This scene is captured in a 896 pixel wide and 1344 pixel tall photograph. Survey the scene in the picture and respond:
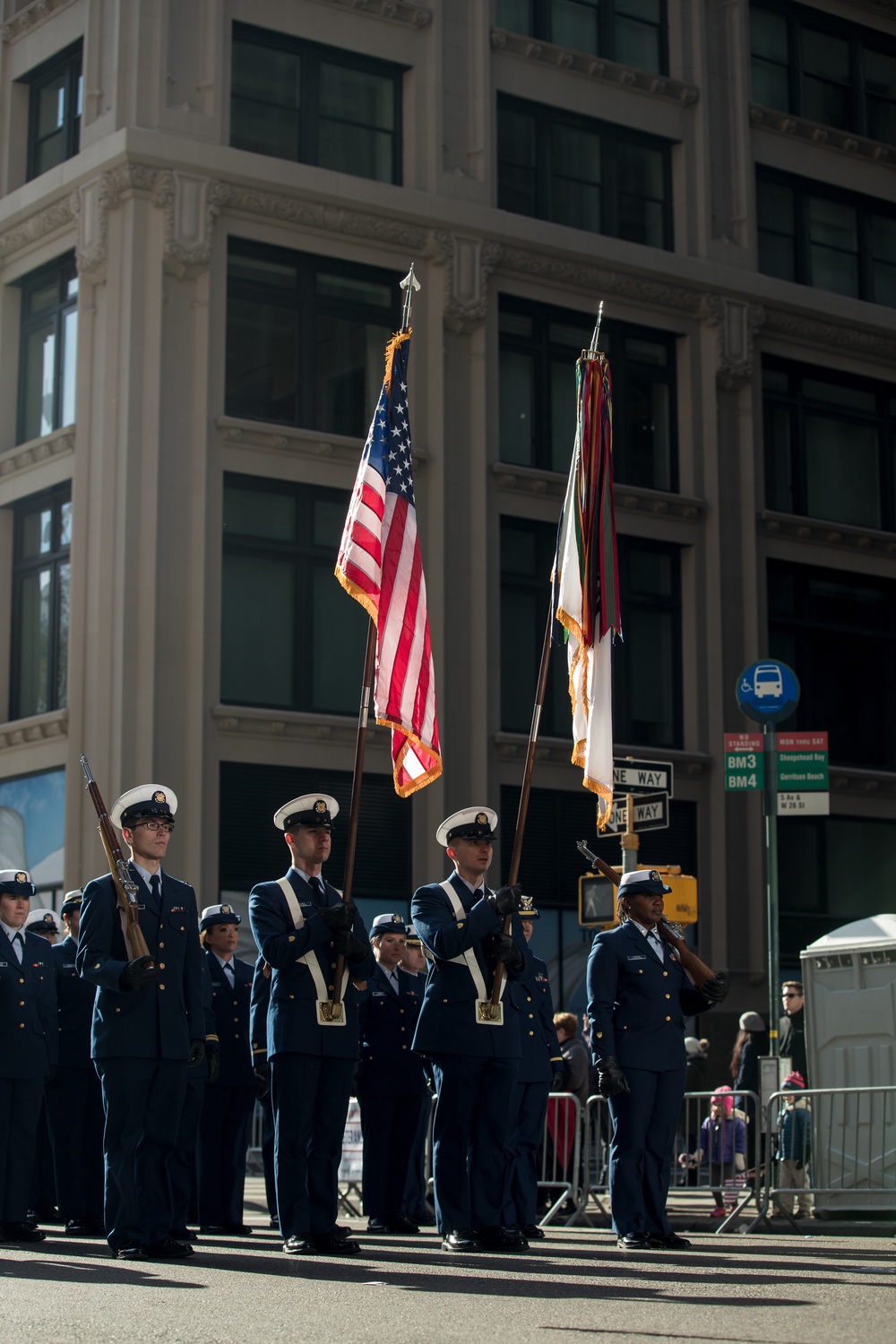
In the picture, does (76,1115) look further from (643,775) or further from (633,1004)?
(643,775)

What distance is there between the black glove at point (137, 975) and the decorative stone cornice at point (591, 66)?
72.2 feet

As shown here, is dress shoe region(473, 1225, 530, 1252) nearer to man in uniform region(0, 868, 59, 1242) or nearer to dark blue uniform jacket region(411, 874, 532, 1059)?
dark blue uniform jacket region(411, 874, 532, 1059)

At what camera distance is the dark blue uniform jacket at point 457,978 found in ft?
33.1

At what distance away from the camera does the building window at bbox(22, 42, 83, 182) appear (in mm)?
27094

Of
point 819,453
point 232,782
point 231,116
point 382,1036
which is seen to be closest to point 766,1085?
point 382,1036

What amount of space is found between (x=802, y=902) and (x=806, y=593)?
192 inches

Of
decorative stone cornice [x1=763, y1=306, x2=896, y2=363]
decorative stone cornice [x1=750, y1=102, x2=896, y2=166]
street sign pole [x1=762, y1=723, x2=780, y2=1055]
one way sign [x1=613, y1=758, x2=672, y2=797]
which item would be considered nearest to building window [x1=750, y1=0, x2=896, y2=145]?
decorative stone cornice [x1=750, y1=102, x2=896, y2=166]

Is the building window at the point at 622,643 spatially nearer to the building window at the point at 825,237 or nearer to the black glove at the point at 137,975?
the building window at the point at 825,237

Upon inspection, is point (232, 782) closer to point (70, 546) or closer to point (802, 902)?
point (70, 546)

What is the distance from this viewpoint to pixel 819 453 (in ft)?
Answer: 103

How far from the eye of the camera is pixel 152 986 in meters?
9.66

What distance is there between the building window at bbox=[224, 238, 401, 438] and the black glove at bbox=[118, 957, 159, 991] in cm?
1709

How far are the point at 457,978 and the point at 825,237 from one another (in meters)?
24.2

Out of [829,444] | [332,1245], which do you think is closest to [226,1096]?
[332,1245]
